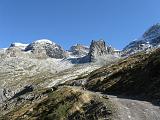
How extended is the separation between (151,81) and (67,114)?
16832 mm

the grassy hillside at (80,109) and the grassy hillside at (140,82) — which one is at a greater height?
the grassy hillside at (140,82)

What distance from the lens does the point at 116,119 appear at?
3388 centimetres

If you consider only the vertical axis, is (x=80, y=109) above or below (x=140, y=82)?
below

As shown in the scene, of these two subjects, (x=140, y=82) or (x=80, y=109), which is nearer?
(x=80, y=109)

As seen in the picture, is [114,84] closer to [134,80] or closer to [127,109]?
[134,80]

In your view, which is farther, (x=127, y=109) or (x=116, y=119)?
(x=127, y=109)

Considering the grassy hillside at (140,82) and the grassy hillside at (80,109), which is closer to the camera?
the grassy hillside at (80,109)

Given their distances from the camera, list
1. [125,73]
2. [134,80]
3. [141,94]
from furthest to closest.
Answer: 1. [125,73]
2. [134,80]
3. [141,94]

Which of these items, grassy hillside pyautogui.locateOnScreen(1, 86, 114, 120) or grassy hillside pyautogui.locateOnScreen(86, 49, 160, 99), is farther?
grassy hillside pyautogui.locateOnScreen(86, 49, 160, 99)

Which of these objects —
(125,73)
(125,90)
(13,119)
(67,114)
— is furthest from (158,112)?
(125,73)

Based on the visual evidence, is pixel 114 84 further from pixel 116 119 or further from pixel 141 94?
pixel 116 119

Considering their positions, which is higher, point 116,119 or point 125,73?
point 125,73

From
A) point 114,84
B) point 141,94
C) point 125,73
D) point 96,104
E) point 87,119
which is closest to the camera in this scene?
point 87,119

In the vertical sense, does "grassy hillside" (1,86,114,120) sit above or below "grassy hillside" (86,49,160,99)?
below
